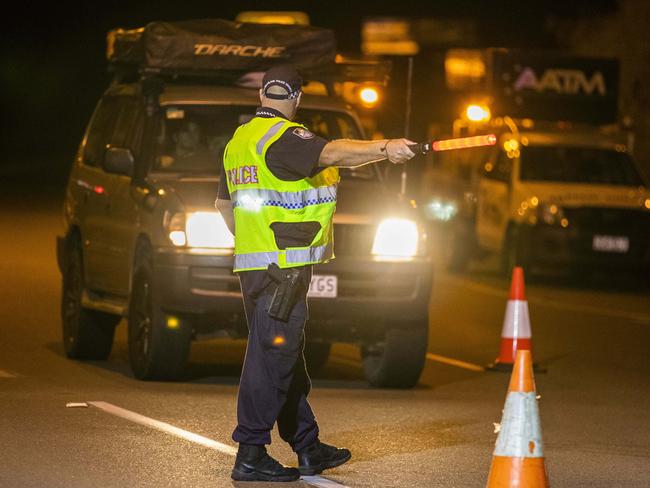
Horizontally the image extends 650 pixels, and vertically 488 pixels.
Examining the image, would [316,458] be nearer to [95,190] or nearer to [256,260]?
[256,260]

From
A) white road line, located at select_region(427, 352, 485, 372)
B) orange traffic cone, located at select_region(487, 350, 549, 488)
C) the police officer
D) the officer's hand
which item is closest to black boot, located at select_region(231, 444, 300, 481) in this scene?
the police officer

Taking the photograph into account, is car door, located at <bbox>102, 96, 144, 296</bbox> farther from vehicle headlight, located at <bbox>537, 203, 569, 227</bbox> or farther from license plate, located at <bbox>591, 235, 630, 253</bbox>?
license plate, located at <bbox>591, 235, 630, 253</bbox>

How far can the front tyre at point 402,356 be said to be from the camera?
1131 cm

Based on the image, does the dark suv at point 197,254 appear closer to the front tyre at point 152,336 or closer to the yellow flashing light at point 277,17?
the front tyre at point 152,336

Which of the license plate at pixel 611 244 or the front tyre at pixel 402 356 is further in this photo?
the license plate at pixel 611 244

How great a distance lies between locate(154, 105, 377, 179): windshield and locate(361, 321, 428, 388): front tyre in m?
1.28

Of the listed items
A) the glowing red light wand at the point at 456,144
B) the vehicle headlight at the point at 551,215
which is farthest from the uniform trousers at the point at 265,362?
the vehicle headlight at the point at 551,215

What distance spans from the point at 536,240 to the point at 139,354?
1048 centimetres

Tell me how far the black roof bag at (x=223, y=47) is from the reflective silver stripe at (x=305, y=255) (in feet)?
14.2

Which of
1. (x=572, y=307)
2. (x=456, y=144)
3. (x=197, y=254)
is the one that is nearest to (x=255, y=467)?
(x=456, y=144)

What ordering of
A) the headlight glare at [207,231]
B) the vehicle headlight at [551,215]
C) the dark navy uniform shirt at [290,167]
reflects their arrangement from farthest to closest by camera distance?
1. the vehicle headlight at [551,215]
2. the headlight glare at [207,231]
3. the dark navy uniform shirt at [290,167]

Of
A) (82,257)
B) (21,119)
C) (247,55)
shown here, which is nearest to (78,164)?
(82,257)

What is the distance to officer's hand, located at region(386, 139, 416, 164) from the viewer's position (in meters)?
7.48

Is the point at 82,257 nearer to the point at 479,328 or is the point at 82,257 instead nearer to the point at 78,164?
the point at 78,164
